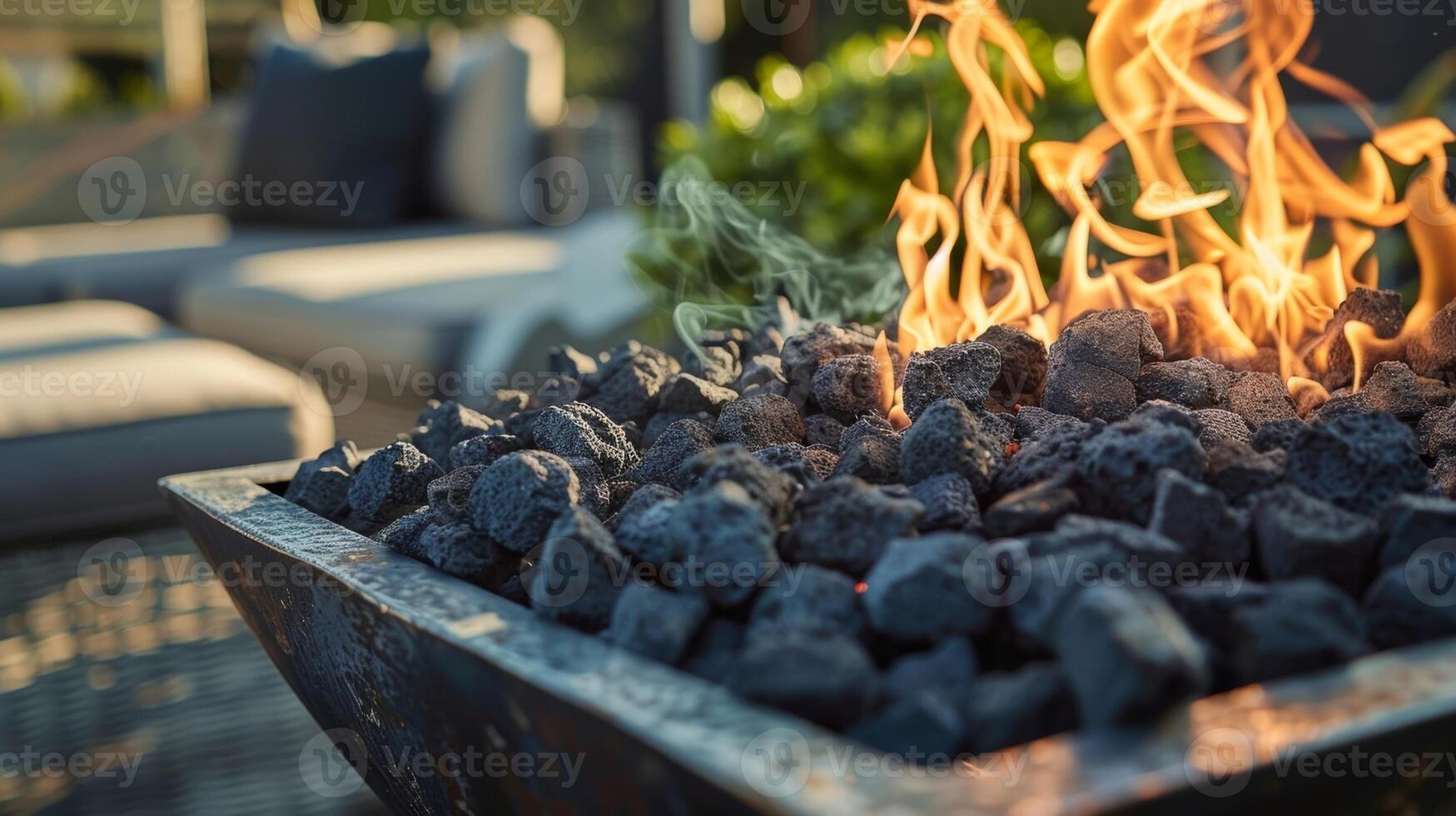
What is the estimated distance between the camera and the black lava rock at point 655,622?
0.70 m

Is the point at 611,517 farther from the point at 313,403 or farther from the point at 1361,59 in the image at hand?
the point at 1361,59

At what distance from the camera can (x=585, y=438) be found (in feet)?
3.44

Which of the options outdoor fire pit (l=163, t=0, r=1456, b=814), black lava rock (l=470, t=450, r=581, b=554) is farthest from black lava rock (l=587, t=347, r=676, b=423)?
black lava rock (l=470, t=450, r=581, b=554)

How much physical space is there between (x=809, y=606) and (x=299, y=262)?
279 cm

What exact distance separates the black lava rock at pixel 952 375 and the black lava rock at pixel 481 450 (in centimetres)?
35

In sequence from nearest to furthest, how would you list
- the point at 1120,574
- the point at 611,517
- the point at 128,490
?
the point at 1120,574
the point at 611,517
the point at 128,490

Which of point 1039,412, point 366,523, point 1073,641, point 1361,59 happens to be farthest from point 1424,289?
point 1361,59

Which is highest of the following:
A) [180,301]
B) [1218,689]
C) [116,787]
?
[1218,689]

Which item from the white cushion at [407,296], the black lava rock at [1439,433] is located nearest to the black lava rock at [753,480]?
the black lava rock at [1439,433]

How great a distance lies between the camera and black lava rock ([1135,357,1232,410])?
43.2 inches

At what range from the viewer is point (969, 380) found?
42.5 inches

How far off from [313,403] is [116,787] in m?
0.67

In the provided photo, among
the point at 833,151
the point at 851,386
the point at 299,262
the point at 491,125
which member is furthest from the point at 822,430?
the point at 491,125

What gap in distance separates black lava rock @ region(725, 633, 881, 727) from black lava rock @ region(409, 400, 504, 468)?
1.95 ft
